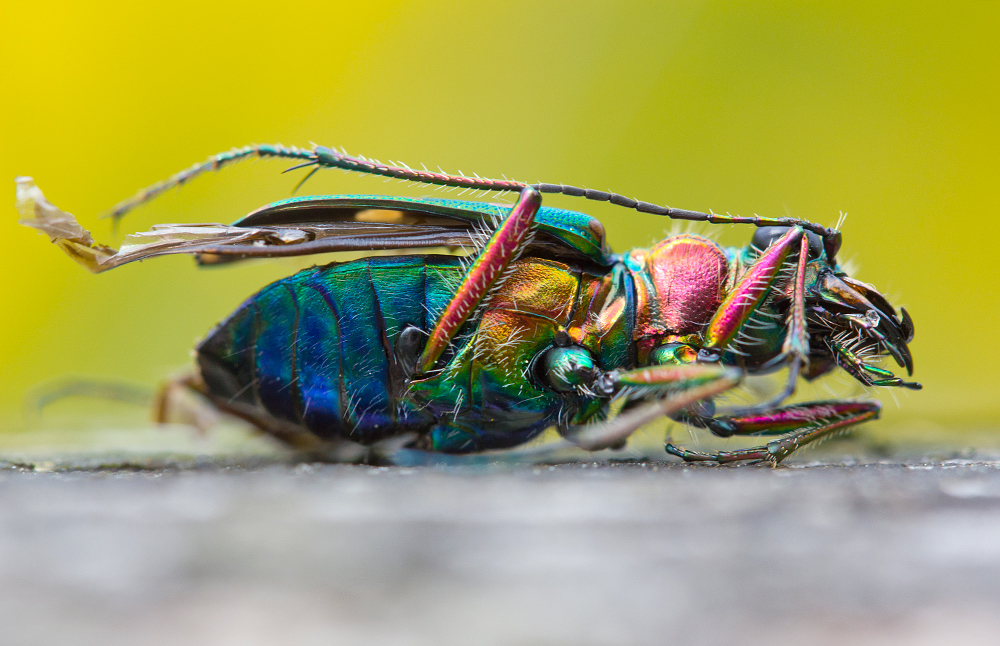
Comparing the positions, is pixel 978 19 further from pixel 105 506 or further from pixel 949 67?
pixel 105 506

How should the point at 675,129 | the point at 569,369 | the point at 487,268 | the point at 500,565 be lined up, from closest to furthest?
the point at 500,565 < the point at 487,268 < the point at 569,369 < the point at 675,129

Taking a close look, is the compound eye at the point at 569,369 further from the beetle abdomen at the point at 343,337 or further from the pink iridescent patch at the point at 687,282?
the beetle abdomen at the point at 343,337

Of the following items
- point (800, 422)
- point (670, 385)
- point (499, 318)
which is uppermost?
point (499, 318)

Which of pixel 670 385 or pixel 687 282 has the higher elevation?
pixel 687 282

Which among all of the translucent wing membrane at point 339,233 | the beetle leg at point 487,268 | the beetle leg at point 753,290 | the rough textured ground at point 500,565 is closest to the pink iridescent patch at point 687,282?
the beetle leg at point 753,290

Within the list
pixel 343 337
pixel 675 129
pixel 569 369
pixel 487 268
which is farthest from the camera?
pixel 675 129

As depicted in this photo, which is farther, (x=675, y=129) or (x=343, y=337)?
(x=675, y=129)

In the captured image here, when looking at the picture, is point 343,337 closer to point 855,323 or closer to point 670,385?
point 670,385

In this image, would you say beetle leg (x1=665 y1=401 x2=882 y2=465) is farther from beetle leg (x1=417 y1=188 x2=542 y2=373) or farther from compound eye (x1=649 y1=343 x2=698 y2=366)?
beetle leg (x1=417 y1=188 x2=542 y2=373)

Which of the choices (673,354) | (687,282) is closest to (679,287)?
(687,282)
